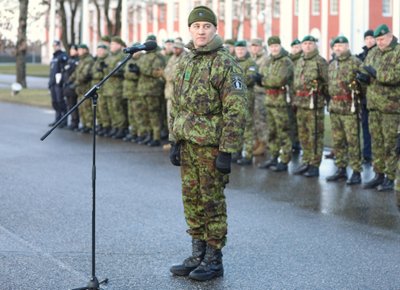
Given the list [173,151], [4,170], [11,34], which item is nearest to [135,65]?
[4,170]

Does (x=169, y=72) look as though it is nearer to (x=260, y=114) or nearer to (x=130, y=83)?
(x=130, y=83)

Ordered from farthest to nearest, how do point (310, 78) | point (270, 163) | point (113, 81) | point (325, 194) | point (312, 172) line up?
point (113, 81), point (270, 163), point (312, 172), point (310, 78), point (325, 194)

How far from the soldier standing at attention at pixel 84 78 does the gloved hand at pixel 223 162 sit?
13110mm

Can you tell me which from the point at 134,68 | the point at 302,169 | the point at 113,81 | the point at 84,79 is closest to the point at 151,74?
the point at 134,68

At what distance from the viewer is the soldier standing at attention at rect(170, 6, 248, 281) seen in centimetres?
762

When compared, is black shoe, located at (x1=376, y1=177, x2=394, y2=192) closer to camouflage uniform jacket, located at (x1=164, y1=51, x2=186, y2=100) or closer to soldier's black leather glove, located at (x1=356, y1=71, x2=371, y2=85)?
soldier's black leather glove, located at (x1=356, y1=71, x2=371, y2=85)

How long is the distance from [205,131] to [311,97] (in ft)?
21.1

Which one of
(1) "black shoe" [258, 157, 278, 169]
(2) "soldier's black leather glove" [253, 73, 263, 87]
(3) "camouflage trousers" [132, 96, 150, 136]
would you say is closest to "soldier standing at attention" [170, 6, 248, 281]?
(1) "black shoe" [258, 157, 278, 169]

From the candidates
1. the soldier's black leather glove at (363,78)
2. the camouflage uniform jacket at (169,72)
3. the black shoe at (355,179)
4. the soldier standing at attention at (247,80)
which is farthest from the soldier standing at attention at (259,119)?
the soldier's black leather glove at (363,78)

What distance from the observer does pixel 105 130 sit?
66.4 ft

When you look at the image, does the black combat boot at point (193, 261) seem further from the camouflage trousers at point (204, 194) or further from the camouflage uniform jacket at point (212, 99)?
the camouflage uniform jacket at point (212, 99)

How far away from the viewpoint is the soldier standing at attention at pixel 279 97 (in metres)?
14.6

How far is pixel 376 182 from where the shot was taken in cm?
1291

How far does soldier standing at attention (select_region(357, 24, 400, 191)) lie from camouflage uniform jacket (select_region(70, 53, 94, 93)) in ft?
28.7
